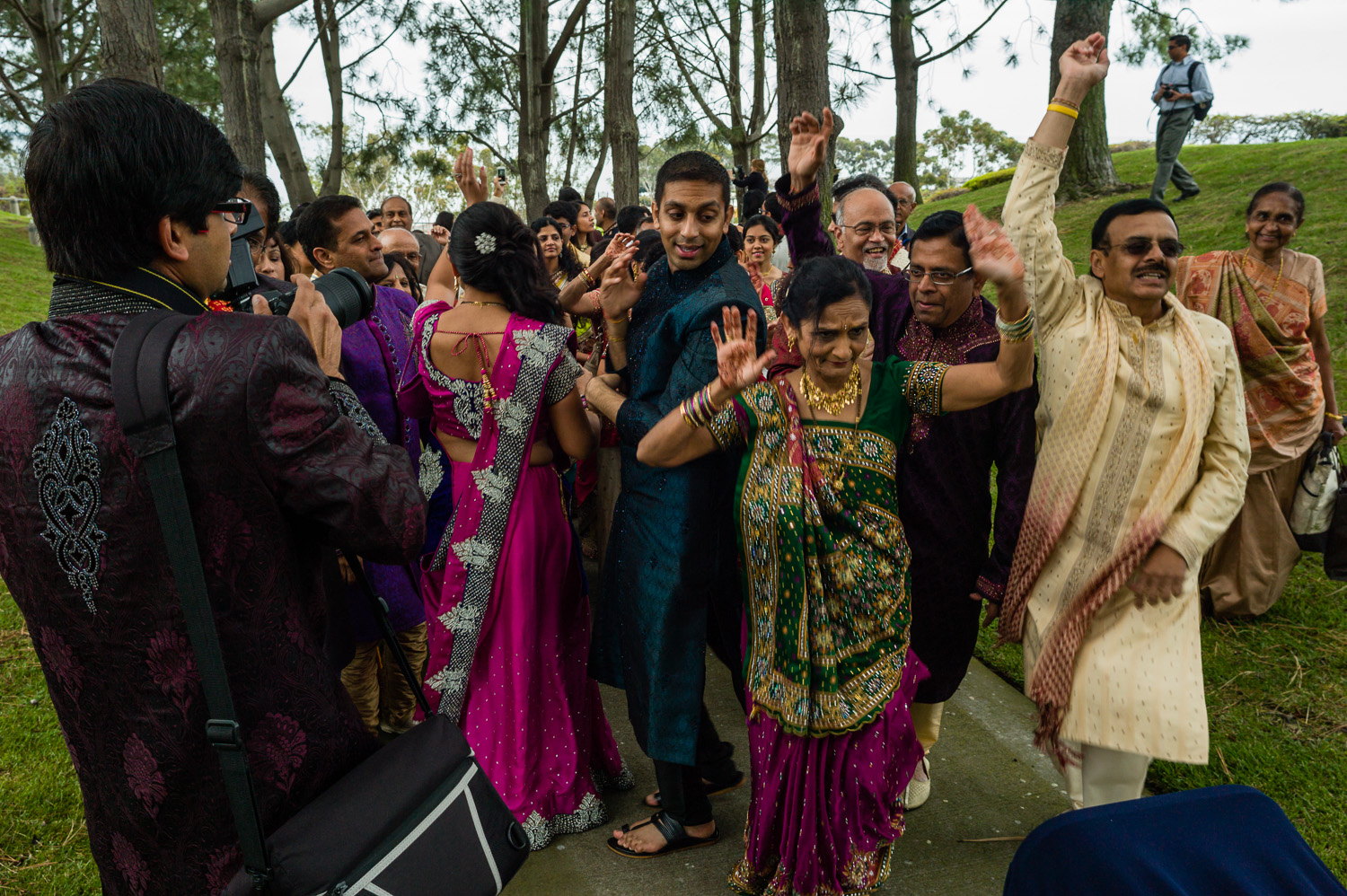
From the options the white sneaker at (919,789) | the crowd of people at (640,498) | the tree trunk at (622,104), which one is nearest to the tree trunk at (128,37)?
the crowd of people at (640,498)

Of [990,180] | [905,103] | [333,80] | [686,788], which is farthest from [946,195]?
[686,788]

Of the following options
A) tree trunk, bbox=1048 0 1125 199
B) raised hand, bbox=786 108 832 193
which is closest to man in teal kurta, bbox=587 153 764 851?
raised hand, bbox=786 108 832 193

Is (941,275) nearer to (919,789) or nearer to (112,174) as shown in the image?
(919,789)

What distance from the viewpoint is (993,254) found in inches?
78.8

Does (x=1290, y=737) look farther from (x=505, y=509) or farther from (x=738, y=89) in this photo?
(x=738, y=89)

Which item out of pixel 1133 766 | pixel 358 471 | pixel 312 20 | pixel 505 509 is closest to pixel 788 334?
pixel 505 509

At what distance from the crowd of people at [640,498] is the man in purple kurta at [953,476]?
12mm

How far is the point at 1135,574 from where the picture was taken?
2.24m

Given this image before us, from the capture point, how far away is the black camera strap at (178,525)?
116 cm

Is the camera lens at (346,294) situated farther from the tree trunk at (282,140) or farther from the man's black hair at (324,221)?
the tree trunk at (282,140)

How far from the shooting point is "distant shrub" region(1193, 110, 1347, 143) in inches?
623

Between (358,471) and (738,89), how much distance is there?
16.3 m

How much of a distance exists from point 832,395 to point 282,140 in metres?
10.0

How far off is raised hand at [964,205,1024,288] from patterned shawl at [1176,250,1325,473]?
107 inches
